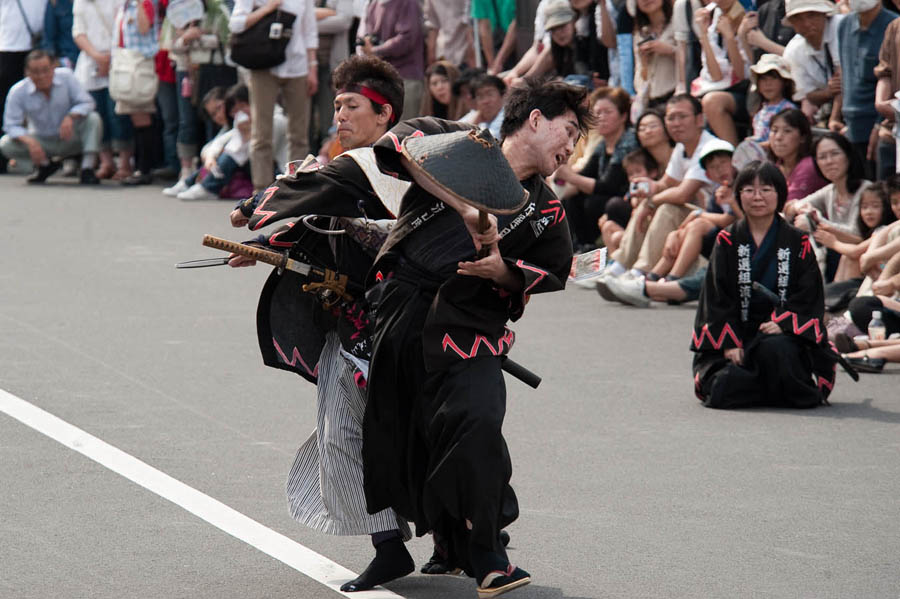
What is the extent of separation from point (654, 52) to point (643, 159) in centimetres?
118

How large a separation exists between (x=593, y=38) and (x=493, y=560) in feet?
30.9

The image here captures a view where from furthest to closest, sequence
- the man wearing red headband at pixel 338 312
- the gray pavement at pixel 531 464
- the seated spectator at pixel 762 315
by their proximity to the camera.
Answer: the seated spectator at pixel 762 315
the gray pavement at pixel 531 464
the man wearing red headband at pixel 338 312

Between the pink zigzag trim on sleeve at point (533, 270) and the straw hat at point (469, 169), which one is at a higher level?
the straw hat at point (469, 169)

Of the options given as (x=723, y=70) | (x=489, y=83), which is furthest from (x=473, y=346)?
(x=489, y=83)

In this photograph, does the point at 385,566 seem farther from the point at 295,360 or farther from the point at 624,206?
the point at 624,206

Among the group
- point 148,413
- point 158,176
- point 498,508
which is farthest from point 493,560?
point 158,176

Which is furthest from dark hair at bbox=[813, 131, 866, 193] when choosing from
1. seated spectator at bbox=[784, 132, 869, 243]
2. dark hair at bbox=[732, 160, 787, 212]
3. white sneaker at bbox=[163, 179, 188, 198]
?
white sneaker at bbox=[163, 179, 188, 198]

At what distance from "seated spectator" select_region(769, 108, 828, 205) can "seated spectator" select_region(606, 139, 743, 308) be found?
414 millimetres

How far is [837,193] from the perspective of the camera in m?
9.91

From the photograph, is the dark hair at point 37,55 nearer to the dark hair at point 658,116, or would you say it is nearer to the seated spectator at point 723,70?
the dark hair at point 658,116

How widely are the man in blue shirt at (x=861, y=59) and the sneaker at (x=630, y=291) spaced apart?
186 cm

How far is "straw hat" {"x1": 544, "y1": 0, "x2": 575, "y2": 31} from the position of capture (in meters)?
13.1

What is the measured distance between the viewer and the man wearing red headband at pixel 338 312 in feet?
15.8

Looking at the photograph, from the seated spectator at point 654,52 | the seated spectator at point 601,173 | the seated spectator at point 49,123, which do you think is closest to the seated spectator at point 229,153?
the seated spectator at point 49,123
